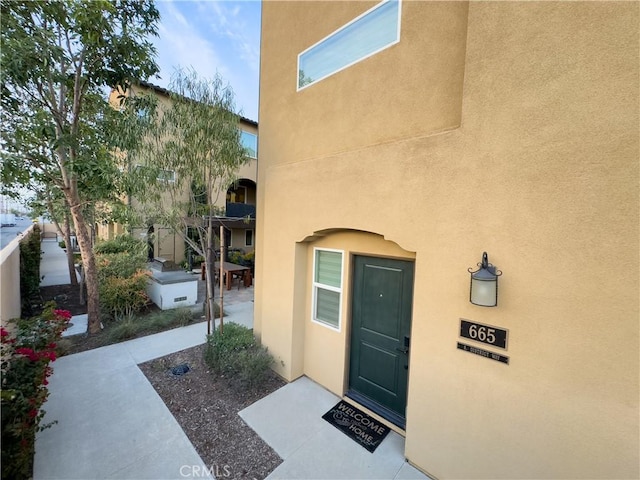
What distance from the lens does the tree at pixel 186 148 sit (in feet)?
16.4

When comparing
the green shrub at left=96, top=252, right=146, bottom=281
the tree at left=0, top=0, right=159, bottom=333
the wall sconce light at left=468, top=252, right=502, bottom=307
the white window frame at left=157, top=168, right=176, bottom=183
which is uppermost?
the tree at left=0, top=0, right=159, bottom=333

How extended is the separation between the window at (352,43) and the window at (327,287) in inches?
122

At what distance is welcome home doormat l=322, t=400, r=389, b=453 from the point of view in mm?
3568

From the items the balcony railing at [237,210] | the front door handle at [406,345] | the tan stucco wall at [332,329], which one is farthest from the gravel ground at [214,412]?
the balcony railing at [237,210]

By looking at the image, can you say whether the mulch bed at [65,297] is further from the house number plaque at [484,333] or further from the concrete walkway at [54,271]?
the house number plaque at [484,333]

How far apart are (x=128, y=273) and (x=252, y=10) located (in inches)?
325

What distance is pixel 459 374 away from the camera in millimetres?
2840

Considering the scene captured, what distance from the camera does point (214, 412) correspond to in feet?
13.0

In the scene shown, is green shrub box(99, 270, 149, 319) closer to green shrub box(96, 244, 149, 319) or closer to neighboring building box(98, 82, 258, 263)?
green shrub box(96, 244, 149, 319)

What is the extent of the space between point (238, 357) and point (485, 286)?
421cm

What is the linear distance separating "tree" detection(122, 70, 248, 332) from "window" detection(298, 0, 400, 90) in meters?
1.76

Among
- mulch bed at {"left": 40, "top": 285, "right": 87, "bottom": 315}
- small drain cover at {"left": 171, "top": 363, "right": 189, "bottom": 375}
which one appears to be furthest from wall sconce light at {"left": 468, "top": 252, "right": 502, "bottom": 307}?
mulch bed at {"left": 40, "top": 285, "right": 87, "bottom": 315}

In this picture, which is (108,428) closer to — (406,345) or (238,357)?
(238,357)

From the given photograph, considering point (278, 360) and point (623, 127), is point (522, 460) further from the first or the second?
point (278, 360)
